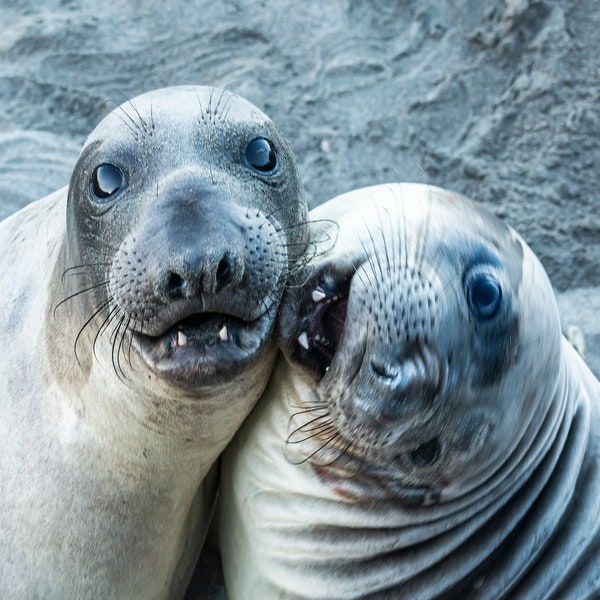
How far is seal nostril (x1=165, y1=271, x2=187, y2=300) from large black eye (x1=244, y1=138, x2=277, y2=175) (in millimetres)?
487

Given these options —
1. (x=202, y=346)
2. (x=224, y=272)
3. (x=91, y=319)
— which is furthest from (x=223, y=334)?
(x=91, y=319)

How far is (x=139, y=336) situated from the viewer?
2.73 metres

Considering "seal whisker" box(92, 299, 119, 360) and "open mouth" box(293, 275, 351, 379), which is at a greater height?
"open mouth" box(293, 275, 351, 379)

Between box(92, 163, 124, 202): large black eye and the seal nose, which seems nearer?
the seal nose

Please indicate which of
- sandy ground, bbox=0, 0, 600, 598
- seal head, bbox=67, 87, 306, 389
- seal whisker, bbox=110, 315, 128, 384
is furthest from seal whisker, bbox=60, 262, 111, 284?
sandy ground, bbox=0, 0, 600, 598

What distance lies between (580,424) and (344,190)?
7.30 ft

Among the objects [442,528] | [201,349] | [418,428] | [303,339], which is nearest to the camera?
[201,349]

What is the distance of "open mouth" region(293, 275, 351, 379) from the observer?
2859 millimetres

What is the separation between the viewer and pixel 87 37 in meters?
5.57

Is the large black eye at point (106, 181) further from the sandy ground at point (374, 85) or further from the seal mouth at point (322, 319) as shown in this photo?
the sandy ground at point (374, 85)

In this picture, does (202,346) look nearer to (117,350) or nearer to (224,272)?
(224,272)

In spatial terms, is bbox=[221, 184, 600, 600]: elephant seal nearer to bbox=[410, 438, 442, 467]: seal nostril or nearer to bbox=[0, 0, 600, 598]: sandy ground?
bbox=[410, 438, 442, 467]: seal nostril

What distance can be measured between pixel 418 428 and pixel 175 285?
665mm

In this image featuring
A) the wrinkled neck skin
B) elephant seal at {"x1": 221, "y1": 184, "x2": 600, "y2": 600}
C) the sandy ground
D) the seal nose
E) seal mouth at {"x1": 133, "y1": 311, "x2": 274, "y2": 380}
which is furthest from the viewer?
the sandy ground
